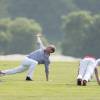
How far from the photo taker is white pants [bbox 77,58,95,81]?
65.3ft

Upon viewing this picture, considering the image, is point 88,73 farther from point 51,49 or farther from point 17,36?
point 17,36

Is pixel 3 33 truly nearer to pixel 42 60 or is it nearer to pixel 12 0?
pixel 12 0

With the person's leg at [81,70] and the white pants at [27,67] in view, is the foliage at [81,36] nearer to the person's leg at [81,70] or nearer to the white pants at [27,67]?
the white pants at [27,67]

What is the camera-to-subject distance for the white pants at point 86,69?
19.9 meters

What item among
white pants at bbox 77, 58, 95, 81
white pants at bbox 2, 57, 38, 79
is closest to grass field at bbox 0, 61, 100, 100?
white pants at bbox 77, 58, 95, 81

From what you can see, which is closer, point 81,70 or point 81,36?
point 81,70

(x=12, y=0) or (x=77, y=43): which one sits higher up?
(x=12, y=0)

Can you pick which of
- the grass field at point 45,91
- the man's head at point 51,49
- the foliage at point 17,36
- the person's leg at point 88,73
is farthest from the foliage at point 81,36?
the grass field at point 45,91

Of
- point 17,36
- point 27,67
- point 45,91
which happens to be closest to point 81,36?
point 17,36

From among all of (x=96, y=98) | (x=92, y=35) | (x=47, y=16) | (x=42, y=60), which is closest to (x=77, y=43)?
(x=92, y=35)

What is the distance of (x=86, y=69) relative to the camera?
20156 millimetres

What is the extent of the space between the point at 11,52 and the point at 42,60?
6830cm

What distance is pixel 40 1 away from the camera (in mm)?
132125

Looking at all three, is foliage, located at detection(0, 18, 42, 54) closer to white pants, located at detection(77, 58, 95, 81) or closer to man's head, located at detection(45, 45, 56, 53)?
man's head, located at detection(45, 45, 56, 53)
